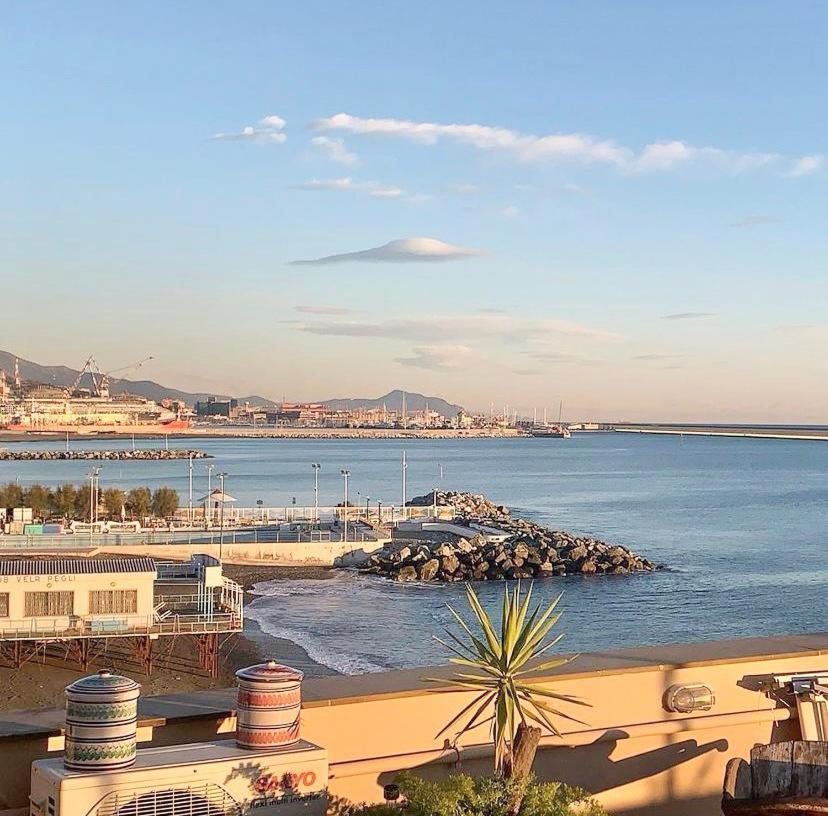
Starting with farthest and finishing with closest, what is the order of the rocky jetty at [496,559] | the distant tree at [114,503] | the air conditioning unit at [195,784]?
the distant tree at [114,503]
the rocky jetty at [496,559]
the air conditioning unit at [195,784]

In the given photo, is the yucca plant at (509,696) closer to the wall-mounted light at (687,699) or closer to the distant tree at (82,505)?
the wall-mounted light at (687,699)

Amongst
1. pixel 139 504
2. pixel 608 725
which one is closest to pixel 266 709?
Answer: pixel 608 725

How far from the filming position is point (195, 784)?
4.59m

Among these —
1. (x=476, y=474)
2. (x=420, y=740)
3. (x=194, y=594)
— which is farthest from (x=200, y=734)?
(x=476, y=474)

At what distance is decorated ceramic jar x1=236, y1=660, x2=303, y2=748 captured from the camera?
15.7 ft

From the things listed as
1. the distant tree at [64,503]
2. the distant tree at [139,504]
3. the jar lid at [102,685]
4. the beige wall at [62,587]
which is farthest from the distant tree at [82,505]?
the jar lid at [102,685]

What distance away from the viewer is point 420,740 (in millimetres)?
5398

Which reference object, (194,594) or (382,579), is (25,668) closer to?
(194,594)

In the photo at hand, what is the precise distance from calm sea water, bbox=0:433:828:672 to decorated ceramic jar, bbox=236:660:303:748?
65.8 feet

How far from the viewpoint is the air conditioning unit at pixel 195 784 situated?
4.42 meters

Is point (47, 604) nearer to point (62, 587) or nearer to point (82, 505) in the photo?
point (62, 587)

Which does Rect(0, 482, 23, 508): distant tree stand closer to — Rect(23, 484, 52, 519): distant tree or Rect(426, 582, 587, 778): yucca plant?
Rect(23, 484, 52, 519): distant tree

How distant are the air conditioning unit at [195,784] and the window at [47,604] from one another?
57.1ft

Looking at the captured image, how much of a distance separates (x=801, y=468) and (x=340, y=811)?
484 ft
